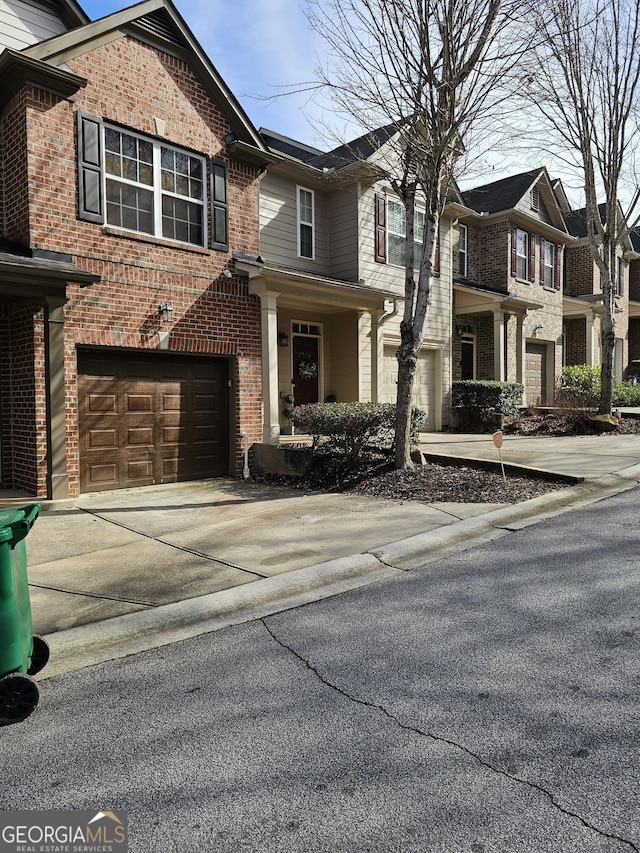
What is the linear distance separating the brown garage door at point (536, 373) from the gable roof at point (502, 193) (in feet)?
16.5

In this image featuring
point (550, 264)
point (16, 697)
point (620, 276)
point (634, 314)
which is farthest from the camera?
point (634, 314)

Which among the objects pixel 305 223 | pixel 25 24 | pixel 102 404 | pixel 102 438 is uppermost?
pixel 25 24

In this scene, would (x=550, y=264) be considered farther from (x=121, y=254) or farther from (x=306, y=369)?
(x=121, y=254)

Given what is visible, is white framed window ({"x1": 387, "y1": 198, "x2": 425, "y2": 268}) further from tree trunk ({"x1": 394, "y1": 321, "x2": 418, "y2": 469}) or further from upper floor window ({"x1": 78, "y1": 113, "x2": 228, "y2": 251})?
tree trunk ({"x1": 394, "y1": 321, "x2": 418, "y2": 469})

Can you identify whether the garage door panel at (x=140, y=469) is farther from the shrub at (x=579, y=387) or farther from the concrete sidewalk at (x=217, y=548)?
the shrub at (x=579, y=387)

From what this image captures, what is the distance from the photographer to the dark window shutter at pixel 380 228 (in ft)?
46.9

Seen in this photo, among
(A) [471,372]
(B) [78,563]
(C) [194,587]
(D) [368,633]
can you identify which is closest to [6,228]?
(B) [78,563]

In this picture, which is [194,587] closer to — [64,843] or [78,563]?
[78,563]

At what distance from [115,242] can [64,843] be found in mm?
8721

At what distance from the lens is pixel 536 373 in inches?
848

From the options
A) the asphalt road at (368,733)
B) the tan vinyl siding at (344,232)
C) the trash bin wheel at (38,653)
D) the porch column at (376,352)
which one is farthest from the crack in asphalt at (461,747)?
the tan vinyl siding at (344,232)

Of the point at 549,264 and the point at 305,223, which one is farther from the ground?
the point at 549,264

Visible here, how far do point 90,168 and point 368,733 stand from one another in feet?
29.5

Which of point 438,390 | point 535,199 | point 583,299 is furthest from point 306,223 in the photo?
point 583,299
